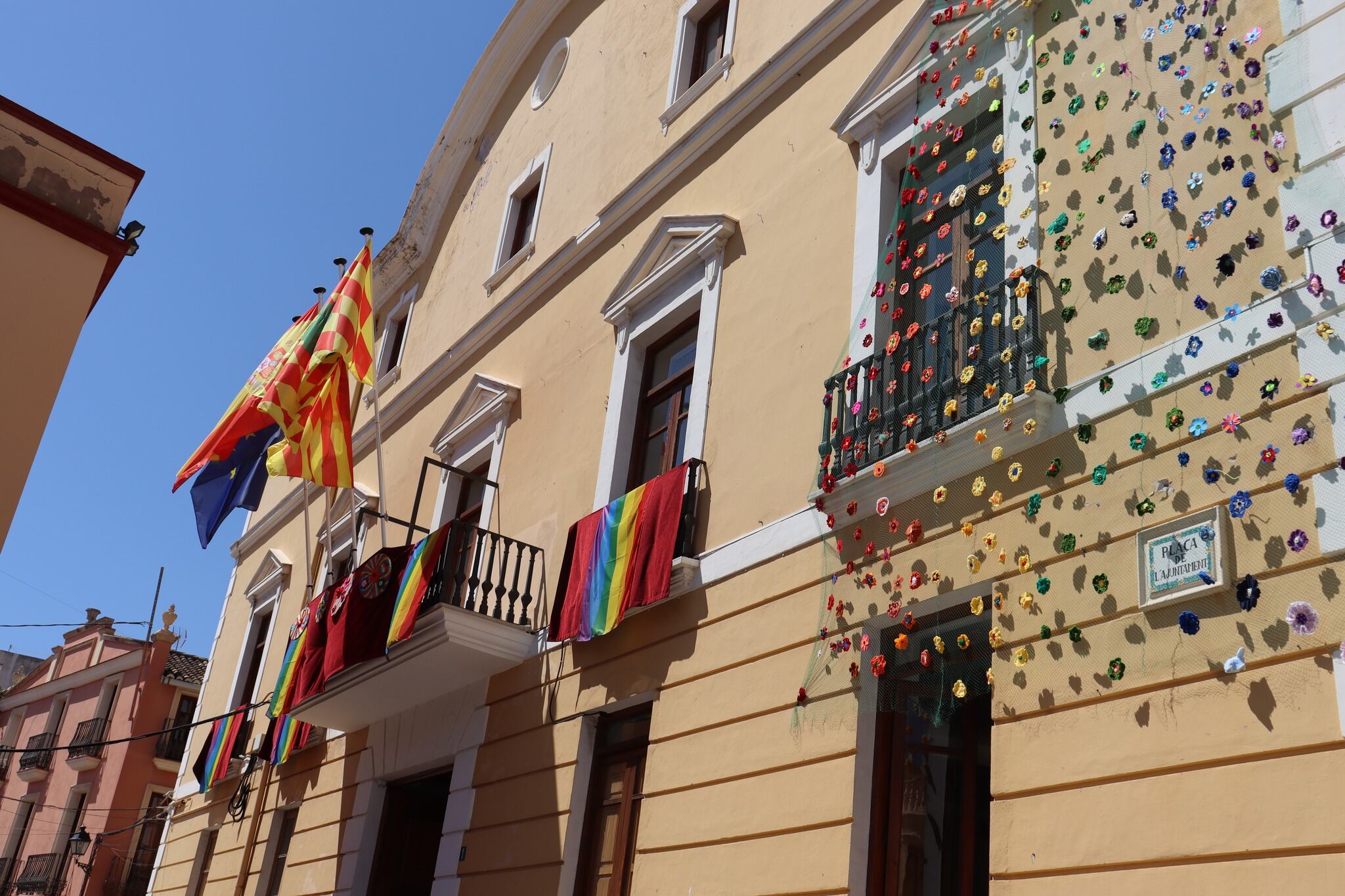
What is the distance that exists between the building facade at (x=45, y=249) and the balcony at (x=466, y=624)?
10.0 ft

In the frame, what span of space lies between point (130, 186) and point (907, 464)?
6.27 m

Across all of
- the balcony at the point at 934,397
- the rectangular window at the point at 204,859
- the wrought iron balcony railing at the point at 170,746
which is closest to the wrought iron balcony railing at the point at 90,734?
the wrought iron balcony railing at the point at 170,746

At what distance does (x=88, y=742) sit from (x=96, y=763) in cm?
78

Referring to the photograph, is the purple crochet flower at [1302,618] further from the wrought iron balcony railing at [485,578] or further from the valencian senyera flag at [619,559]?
the wrought iron balcony railing at [485,578]

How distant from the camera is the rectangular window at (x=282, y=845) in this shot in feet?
43.2

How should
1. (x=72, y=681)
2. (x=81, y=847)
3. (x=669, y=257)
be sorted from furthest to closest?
1. (x=72, y=681)
2. (x=81, y=847)
3. (x=669, y=257)

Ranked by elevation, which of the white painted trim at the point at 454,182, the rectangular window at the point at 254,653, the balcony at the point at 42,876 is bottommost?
the balcony at the point at 42,876

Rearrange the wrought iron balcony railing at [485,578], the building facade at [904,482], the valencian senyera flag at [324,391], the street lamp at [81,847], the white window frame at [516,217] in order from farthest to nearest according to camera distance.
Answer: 1. the street lamp at [81,847]
2. the white window frame at [516,217]
3. the valencian senyera flag at [324,391]
4. the wrought iron balcony railing at [485,578]
5. the building facade at [904,482]

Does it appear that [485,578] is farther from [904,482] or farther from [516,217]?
[516,217]

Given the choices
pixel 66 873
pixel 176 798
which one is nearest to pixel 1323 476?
pixel 176 798

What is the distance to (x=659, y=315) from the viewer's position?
9859mm

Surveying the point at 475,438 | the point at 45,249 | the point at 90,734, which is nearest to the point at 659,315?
the point at 475,438

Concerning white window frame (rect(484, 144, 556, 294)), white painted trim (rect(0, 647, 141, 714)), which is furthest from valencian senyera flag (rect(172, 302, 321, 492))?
white painted trim (rect(0, 647, 141, 714))

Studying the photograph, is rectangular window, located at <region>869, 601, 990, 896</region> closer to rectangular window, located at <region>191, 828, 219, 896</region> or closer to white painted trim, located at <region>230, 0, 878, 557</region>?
white painted trim, located at <region>230, 0, 878, 557</region>
